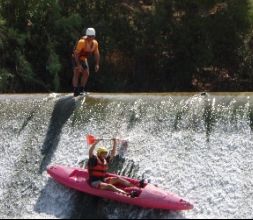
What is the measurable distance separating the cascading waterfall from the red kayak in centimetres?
19

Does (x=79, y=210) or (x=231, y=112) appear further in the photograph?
(x=231, y=112)

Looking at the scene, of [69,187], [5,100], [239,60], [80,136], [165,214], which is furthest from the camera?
[239,60]

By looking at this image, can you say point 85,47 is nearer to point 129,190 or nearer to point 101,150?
point 101,150

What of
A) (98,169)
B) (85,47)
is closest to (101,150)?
(98,169)

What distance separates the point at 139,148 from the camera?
11.6m

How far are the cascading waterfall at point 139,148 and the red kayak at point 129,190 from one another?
7.3 inches

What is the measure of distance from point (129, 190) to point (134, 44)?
698cm

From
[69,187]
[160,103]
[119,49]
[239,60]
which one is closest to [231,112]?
[160,103]

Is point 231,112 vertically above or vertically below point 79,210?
above

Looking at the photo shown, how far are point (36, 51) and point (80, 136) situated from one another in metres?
5.50

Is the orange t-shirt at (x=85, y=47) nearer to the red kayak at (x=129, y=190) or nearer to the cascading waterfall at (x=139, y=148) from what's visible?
the cascading waterfall at (x=139, y=148)

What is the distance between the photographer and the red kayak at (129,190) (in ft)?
33.1

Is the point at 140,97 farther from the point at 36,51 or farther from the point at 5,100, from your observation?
the point at 36,51

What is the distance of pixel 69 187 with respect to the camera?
11086 millimetres
